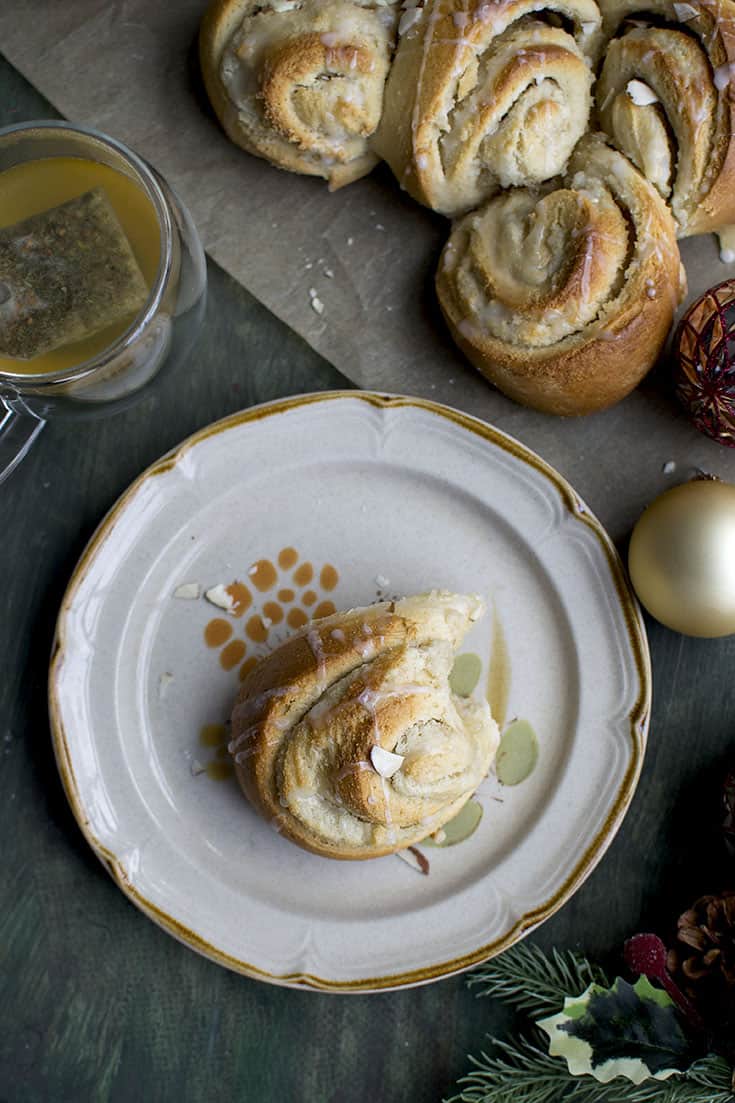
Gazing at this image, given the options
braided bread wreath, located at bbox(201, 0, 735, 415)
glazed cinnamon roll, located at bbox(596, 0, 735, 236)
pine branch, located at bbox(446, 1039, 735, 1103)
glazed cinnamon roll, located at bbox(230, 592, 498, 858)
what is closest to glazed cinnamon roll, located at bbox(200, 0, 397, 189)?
braided bread wreath, located at bbox(201, 0, 735, 415)

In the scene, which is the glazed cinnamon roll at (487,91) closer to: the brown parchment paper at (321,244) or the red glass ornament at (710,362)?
the brown parchment paper at (321,244)

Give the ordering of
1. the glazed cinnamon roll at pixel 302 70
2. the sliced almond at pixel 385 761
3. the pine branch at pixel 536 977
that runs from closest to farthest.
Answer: the sliced almond at pixel 385 761
the glazed cinnamon roll at pixel 302 70
the pine branch at pixel 536 977

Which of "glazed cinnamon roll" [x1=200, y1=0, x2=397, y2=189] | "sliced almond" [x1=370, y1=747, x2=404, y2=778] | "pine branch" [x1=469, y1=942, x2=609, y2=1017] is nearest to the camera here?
"sliced almond" [x1=370, y1=747, x2=404, y2=778]

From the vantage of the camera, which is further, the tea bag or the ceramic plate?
the ceramic plate

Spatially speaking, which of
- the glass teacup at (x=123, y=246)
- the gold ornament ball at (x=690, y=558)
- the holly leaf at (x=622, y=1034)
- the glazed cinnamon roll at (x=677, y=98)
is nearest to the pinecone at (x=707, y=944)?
the holly leaf at (x=622, y=1034)

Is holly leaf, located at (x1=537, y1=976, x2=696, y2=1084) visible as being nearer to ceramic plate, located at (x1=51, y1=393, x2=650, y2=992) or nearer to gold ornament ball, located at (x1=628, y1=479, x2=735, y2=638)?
ceramic plate, located at (x1=51, y1=393, x2=650, y2=992)

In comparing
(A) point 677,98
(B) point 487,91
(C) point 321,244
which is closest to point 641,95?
(A) point 677,98

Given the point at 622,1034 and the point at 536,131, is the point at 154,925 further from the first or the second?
the point at 536,131
